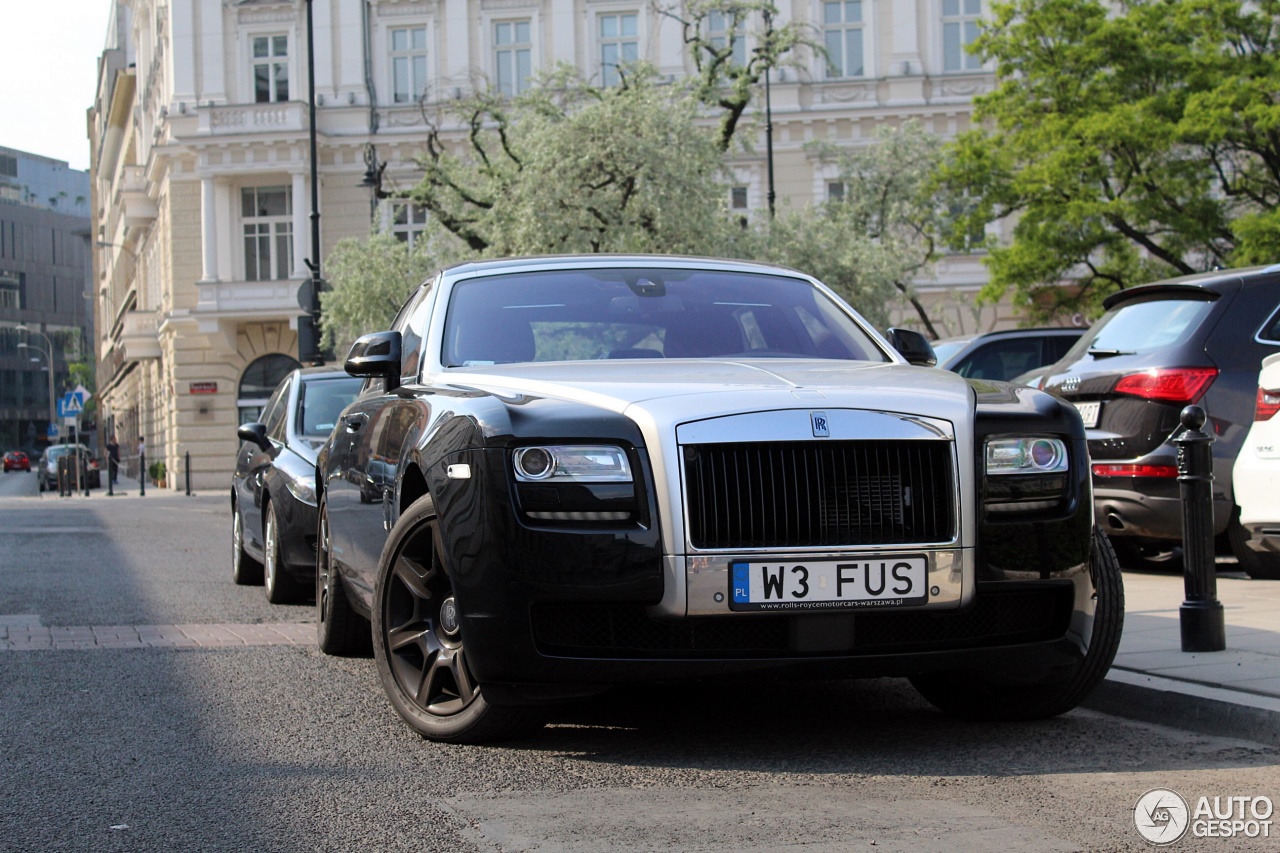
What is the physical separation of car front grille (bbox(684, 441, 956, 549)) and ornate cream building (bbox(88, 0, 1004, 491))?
3761 cm

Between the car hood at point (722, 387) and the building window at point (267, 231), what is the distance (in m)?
39.0

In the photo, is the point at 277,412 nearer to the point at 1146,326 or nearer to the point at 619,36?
the point at 1146,326

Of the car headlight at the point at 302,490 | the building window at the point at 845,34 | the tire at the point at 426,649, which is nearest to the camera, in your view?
the tire at the point at 426,649

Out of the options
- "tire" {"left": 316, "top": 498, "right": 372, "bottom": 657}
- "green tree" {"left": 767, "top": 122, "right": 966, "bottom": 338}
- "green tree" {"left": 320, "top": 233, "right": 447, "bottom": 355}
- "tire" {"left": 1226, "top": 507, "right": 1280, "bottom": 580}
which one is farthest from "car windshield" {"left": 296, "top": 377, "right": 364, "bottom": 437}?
"green tree" {"left": 320, "top": 233, "right": 447, "bottom": 355}

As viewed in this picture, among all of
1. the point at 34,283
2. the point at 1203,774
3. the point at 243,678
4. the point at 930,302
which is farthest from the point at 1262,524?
the point at 34,283

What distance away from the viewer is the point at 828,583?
4668mm

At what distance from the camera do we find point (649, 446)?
470 cm

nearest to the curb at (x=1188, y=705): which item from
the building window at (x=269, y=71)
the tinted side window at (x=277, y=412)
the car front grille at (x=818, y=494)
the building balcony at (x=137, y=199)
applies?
the car front grille at (x=818, y=494)

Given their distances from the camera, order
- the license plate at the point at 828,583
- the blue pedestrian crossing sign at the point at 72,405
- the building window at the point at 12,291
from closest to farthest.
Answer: the license plate at the point at 828,583 < the blue pedestrian crossing sign at the point at 72,405 < the building window at the point at 12,291

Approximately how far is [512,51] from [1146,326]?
36.3 metres

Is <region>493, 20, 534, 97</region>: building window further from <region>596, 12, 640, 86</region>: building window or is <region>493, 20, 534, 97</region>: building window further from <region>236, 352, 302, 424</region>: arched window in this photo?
<region>236, 352, 302, 424</region>: arched window

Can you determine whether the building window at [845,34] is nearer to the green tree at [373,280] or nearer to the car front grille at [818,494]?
the green tree at [373,280]

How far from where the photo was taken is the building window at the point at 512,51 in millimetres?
43812

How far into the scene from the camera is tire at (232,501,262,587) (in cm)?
1143
